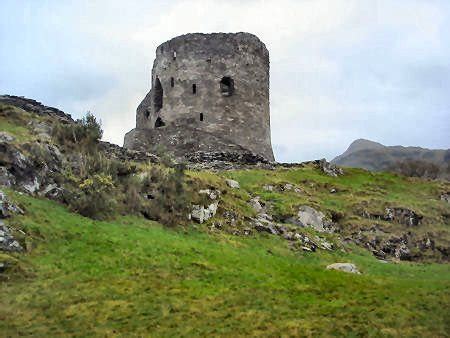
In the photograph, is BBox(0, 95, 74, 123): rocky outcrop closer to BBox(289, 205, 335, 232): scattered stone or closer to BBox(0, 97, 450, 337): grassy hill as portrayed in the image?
BBox(0, 97, 450, 337): grassy hill

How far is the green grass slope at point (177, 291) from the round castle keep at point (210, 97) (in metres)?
16.2

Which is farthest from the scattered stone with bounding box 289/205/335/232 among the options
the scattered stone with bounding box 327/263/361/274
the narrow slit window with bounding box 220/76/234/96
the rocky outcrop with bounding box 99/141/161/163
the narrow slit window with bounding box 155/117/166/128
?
the narrow slit window with bounding box 155/117/166/128

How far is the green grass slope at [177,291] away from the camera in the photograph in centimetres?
1457

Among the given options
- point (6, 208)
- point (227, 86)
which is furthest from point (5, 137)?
point (227, 86)

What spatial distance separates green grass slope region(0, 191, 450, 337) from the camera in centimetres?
1457

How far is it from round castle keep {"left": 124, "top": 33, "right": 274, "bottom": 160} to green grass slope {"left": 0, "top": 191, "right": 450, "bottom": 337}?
16247 millimetres

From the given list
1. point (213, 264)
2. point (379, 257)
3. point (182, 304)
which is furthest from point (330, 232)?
point (182, 304)

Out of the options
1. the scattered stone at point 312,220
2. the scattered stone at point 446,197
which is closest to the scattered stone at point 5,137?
the scattered stone at point 312,220

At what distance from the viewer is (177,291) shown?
16.5 meters

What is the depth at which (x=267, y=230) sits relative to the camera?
2523 cm

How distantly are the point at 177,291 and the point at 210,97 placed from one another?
2371 centimetres

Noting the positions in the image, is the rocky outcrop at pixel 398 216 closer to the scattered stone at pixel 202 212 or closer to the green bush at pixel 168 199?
the scattered stone at pixel 202 212

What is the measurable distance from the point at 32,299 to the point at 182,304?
3.61 metres

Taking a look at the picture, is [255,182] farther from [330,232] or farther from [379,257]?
[379,257]
